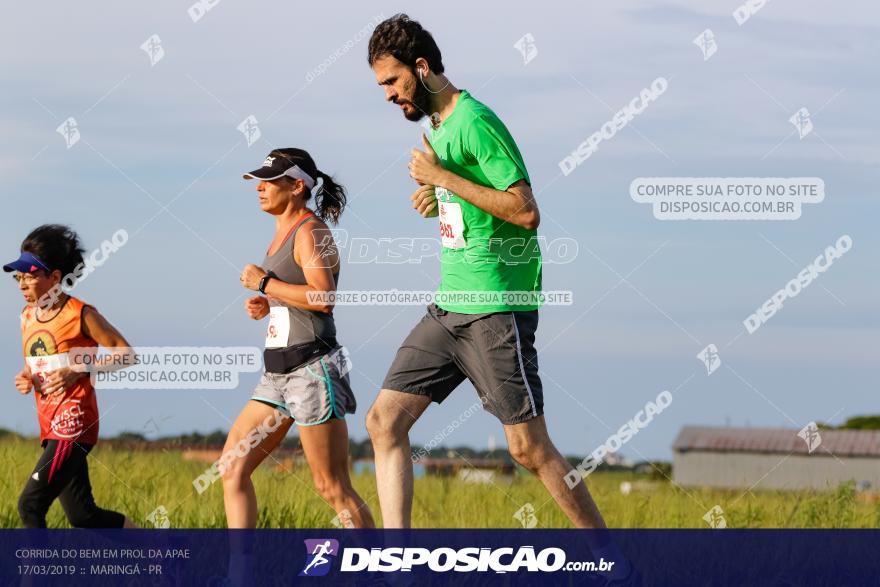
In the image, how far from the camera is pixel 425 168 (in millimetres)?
5414

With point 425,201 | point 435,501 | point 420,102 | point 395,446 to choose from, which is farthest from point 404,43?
point 435,501

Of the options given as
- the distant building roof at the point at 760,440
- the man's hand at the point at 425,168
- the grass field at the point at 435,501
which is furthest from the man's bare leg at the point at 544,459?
the distant building roof at the point at 760,440

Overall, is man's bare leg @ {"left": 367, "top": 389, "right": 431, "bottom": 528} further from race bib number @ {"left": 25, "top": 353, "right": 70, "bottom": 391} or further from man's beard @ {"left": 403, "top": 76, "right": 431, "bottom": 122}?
race bib number @ {"left": 25, "top": 353, "right": 70, "bottom": 391}

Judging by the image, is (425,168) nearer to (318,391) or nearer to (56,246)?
(318,391)

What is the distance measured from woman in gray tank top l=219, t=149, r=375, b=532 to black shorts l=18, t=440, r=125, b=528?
773 millimetres

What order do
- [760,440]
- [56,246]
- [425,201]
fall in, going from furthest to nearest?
[760,440]
[56,246]
[425,201]

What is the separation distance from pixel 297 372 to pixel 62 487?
4.55ft

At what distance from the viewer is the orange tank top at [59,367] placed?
604 centimetres

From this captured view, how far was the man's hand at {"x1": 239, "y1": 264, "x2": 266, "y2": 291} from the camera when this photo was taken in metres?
5.72

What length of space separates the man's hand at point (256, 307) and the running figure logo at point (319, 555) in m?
1.12

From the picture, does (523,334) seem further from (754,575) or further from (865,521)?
(865,521)

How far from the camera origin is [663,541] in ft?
21.6

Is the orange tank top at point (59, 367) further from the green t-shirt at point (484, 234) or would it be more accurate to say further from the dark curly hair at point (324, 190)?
the green t-shirt at point (484, 234)

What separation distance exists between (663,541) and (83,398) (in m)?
3.12
